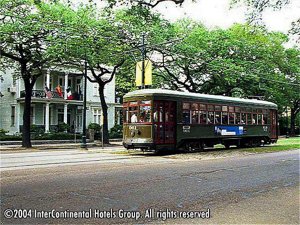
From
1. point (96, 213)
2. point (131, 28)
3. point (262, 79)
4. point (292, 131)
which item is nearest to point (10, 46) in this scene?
point (131, 28)

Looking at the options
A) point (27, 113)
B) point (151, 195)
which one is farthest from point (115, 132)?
point (151, 195)

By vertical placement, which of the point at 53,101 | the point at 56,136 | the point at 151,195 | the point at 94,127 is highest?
the point at 53,101

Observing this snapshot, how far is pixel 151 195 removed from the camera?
8.88 m

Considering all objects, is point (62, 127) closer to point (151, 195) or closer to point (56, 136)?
point (56, 136)

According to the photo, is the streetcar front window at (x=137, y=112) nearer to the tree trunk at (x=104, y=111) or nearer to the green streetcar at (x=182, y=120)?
the green streetcar at (x=182, y=120)

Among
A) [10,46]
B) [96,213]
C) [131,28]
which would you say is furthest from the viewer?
[131,28]

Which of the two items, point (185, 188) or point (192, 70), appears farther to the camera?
point (192, 70)

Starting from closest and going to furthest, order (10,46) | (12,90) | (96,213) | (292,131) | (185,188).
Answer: (96,213) < (185,188) < (10,46) < (12,90) < (292,131)

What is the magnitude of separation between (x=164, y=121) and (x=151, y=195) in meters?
11.6

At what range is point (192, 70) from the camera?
36.4 m

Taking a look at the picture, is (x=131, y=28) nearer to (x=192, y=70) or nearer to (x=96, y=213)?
(x=192, y=70)

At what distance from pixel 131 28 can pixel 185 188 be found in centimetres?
2143

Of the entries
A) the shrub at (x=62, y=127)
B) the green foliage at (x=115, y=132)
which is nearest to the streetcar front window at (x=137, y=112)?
the green foliage at (x=115, y=132)

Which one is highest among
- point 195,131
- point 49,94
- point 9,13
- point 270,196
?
point 9,13
